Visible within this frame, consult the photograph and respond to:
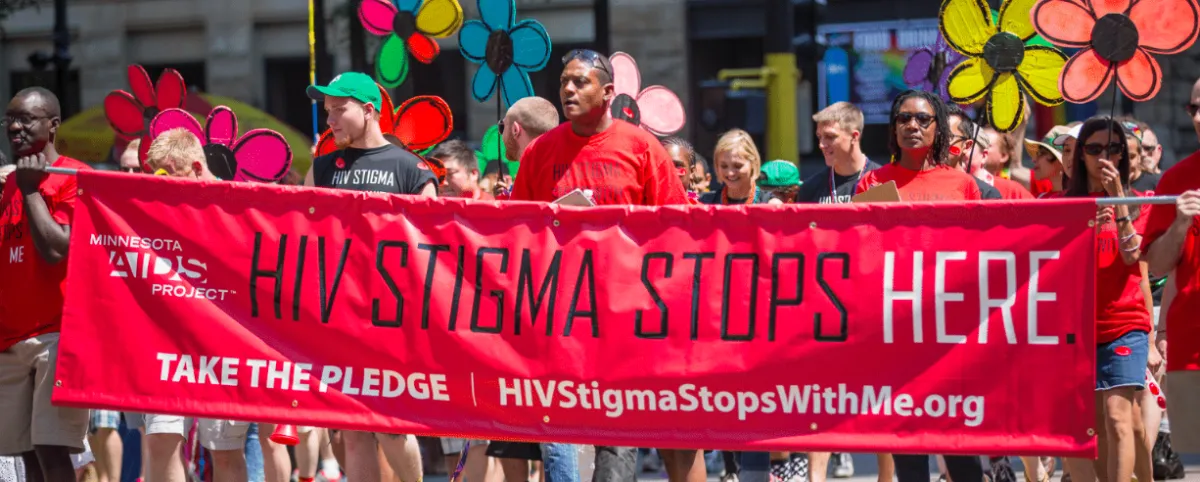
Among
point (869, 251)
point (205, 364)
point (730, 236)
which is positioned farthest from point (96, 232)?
point (869, 251)

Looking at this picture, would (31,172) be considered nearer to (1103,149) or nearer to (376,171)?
(376,171)

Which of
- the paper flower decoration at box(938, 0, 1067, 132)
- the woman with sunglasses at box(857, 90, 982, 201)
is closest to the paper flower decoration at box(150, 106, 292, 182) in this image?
the woman with sunglasses at box(857, 90, 982, 201)

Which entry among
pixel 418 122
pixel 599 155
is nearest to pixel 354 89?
pixel 599 155

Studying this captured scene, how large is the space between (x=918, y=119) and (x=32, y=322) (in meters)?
3.72

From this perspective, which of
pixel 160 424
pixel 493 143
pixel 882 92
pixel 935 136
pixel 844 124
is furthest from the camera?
pixel 882 92

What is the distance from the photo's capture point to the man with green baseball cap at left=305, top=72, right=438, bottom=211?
22.8ft

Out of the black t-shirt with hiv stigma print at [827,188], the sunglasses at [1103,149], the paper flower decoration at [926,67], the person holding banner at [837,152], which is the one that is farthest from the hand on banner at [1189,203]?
the paper flower decoration at [926,67]

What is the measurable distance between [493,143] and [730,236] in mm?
5047

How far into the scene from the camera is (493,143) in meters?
10.7

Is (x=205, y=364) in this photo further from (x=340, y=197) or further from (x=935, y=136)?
(x=935, y=136)

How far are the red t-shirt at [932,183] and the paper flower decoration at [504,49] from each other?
2771 millimetres

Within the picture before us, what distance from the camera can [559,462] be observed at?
6852mm

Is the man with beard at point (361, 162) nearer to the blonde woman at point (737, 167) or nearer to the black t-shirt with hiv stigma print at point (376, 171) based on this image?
the black t-shirt with hiv stigma print at point (376, 171)

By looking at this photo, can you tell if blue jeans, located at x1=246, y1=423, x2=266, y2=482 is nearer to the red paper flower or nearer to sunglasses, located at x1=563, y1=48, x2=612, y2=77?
the red paper flower
